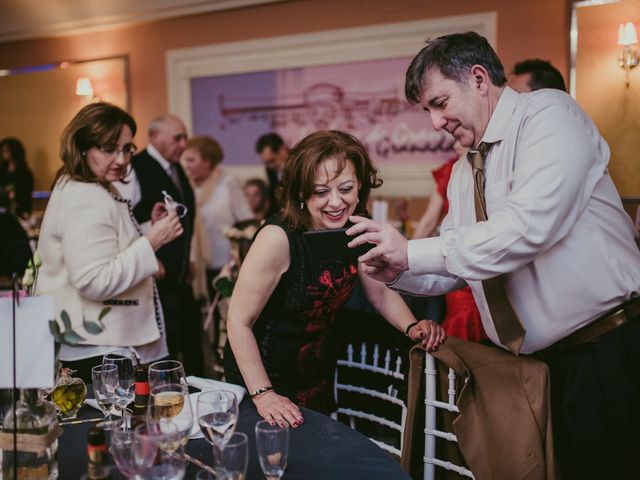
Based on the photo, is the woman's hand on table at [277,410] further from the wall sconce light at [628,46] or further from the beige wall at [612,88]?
the wall sconce light at [628,46]

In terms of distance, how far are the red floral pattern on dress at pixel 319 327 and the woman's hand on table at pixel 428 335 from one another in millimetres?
229

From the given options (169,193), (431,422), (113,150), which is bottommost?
(431,422)

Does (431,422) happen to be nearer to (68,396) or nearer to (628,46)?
(68,396)

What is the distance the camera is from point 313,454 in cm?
130

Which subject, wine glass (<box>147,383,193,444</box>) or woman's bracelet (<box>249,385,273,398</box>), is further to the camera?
woman's bracelet (<box>249,385,273,398</box>)

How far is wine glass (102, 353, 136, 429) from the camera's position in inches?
55.7

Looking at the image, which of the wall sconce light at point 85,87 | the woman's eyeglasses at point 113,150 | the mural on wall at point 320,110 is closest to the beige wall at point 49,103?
the wall sconce light at point 85,87

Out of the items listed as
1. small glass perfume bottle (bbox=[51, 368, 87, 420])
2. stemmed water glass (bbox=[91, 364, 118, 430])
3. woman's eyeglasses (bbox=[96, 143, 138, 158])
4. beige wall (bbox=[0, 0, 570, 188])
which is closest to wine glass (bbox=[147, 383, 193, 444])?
stemmed water glass (bbox=[91, 364, 118, 430])

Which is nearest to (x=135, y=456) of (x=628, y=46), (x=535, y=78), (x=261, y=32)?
(x=535, y=78)

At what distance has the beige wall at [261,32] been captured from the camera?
4.27 meters

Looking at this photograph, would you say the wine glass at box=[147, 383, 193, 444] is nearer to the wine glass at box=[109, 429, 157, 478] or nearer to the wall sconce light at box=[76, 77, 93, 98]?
→ the wine glass at box=[109, 429, 157, 478]

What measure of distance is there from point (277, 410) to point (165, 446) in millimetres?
436

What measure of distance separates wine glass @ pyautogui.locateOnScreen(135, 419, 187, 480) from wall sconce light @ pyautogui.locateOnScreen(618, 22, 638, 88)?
3304mm

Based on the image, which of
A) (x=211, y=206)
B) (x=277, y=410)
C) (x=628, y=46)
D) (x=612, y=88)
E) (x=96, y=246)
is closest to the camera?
(x=277, y=410)
